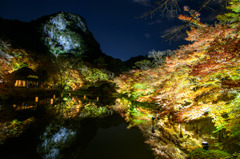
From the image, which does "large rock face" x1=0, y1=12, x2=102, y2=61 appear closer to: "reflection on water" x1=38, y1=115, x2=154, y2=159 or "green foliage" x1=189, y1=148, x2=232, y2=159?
"reflection on water" x1=38, y1=115, x2=154, y2=159

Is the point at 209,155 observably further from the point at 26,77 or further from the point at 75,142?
the point at 26,77

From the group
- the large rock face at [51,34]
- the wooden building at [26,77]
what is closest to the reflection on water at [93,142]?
the wooden building at [26,77]

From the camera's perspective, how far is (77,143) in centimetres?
479

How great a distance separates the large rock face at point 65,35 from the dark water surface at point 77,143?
1840 centimetres

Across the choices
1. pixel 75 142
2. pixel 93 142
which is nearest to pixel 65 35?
pixel 75 142

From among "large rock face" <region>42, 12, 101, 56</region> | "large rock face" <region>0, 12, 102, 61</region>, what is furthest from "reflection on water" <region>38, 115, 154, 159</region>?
"large rock face" <region>0, 12, 102, 61</region>

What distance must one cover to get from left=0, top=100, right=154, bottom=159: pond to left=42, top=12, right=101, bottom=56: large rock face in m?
17.7

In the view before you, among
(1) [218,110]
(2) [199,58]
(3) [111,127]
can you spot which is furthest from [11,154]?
(2) [199,58]

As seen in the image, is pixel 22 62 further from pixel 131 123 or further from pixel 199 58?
pixel 199 58

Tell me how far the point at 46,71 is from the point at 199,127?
1775 cm

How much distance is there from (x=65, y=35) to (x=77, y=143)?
21630mm

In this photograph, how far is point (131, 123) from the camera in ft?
23.1

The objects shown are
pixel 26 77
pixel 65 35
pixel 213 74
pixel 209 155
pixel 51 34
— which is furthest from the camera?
pixel 65 35

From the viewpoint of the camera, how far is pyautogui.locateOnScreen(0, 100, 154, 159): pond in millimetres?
3954
